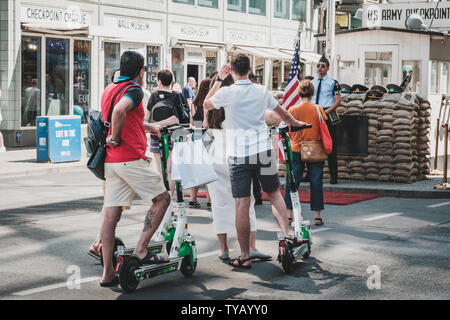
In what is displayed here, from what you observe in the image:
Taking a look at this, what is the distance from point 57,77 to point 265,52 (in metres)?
11.5

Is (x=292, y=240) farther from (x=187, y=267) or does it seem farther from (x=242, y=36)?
(x=242, y=36)

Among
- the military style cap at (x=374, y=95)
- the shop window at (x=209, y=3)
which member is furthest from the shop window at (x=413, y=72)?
the shop window at (x=209, y=3)

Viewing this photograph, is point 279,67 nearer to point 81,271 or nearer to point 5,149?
point 5,149

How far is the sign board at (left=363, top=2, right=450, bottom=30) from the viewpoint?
18016 millimetres

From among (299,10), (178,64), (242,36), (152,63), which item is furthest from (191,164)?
(299,10)

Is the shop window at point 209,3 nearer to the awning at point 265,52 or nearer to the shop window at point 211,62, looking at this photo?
the shop window at point 211,62

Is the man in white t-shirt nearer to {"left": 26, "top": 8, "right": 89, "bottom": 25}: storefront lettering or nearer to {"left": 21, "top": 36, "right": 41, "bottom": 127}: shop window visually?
{"left": 21, "top": 36, "right": 41, "bottom": 127}: shop window

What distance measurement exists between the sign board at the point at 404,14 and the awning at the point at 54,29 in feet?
26.3

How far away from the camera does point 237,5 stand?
31000 mm

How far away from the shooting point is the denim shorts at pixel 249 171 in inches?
262

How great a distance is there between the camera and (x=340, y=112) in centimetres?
1370

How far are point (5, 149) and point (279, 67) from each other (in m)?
17.3

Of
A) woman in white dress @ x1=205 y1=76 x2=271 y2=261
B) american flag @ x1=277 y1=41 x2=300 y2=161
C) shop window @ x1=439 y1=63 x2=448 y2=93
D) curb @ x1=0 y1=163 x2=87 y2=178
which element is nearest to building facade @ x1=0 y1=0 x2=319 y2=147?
curb @ x1=0 y1=163 x2=87 y2=178
